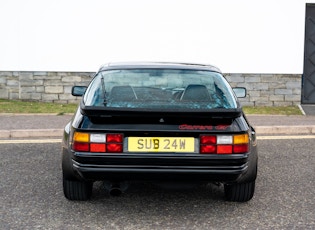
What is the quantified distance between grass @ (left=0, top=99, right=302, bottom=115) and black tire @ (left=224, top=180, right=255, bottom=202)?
7471 mm

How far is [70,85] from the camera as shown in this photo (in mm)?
13312

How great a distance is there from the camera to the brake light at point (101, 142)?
4.11 m

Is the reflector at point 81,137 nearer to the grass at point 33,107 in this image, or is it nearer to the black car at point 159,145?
the black car at point 159,145

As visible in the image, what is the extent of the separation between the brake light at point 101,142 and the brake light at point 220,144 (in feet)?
2.15

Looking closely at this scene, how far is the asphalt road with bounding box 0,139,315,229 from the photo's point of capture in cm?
423

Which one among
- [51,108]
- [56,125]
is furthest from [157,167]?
[51,108]

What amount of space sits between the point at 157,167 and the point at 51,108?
877 centimetres

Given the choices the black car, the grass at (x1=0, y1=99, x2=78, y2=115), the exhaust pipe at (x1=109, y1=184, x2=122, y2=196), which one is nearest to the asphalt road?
the exhaust pipe at (x1=109, y1=184, x2=122, y2=196)

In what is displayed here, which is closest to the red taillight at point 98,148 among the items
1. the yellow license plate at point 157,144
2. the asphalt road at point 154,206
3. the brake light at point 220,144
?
the yellow license plate at point 157,144

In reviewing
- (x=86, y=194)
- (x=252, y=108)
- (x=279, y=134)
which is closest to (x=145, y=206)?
(x=86, y=194)

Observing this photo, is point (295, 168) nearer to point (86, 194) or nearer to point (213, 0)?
point (86, 194)

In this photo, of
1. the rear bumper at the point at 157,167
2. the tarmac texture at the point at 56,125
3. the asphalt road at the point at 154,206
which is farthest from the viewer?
the tarmac texture at the point at 56,125

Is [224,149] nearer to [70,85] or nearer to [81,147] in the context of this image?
[81,147]

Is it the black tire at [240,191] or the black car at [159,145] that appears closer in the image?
the black car at [159,145]
